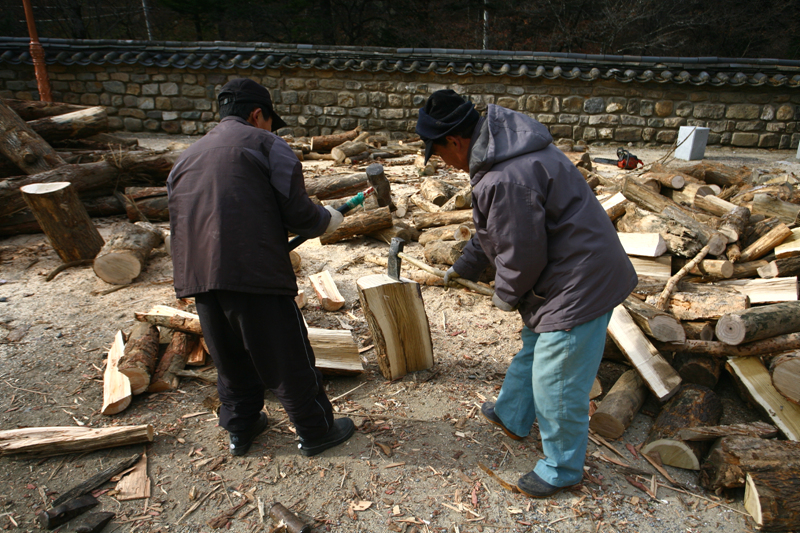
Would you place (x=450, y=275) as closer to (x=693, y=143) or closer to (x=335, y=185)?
(x=335, y=185)

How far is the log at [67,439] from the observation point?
8.19 ft

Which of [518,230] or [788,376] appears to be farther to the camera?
[788,376]

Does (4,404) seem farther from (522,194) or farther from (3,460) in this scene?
(522,194)

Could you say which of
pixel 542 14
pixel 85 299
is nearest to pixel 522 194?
pixel 85 299

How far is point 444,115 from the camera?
2.08 m

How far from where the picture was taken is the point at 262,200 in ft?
7.03

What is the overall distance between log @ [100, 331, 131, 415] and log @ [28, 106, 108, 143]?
5.29 meters

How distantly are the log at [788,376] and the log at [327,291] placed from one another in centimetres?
301

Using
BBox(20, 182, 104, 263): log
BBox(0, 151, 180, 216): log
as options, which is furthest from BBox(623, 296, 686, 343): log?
BBox(0, 151, 180, 216): log

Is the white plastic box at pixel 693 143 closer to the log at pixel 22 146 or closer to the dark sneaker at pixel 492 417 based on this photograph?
the dark sneaker at pixel 492 417

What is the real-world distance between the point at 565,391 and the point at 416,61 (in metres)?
11.2

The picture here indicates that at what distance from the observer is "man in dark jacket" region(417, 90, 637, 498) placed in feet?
6.28

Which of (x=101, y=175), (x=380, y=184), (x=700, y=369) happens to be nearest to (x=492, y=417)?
(x=700, y=369)

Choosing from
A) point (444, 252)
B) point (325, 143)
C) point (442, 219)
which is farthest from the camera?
point (325, 143)
